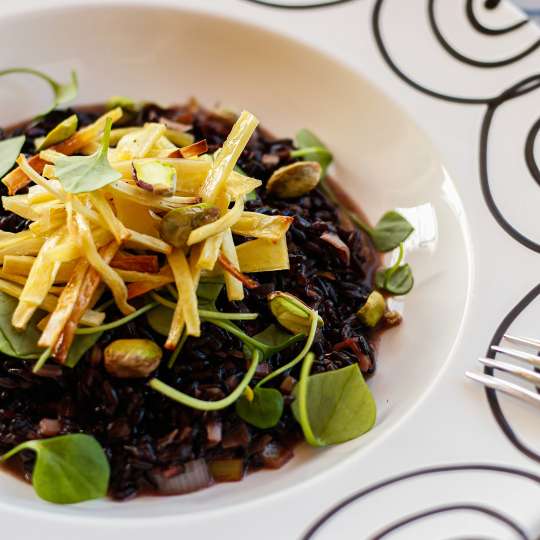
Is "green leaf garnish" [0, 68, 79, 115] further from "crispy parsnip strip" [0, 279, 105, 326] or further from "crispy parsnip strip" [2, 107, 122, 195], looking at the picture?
"crispy parsnip strip" [0, 279, 105, 326]

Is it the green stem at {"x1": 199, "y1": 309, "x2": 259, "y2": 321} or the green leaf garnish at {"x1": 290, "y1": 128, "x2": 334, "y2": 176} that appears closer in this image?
the green stem at {"x1": 199, "y1": 309, "x2": 259, "y2": 321}

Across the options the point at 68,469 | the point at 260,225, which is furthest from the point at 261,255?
the point at 68,469

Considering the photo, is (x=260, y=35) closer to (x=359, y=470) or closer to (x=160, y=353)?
(x=160, y=353)

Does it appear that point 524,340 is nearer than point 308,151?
Yes

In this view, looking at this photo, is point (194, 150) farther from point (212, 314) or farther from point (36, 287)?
point (36, 287)

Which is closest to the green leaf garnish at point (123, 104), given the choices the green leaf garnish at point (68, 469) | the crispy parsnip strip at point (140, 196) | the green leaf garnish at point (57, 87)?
the green leaf garnish at point (57, 87)

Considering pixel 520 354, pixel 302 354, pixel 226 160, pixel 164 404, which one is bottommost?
pixel 164 404

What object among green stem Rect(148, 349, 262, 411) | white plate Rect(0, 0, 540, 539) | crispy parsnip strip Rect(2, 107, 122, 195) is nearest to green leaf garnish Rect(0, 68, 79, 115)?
white plate Rect(0, 0, 540, 539)

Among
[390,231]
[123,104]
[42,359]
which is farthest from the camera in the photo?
[123,104]
